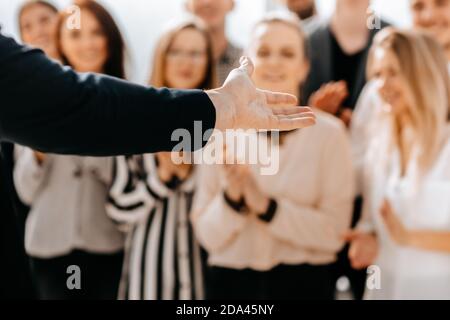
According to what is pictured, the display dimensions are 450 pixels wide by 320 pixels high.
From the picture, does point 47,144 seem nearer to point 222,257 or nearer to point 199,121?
point 199,121

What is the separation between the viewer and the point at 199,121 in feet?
2.75

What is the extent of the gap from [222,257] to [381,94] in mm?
514

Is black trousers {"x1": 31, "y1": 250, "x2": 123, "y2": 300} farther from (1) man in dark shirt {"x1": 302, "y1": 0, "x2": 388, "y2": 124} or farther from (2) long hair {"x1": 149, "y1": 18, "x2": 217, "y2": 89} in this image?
(1) man in dark shirt {"x1": 302, "y1": 0, "x2": 388, "y2": 124}

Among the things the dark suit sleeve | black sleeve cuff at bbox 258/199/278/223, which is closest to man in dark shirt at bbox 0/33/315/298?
the dark suit sleeve

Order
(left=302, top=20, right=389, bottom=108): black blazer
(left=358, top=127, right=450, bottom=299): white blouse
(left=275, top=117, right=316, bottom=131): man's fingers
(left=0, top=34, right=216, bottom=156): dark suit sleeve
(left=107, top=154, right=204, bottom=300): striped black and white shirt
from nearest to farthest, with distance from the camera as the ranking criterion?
(left=0, top=34, right=216, bottom=156): dark suit sleeve, (left=275, top=117, right=316, bottom=131): man's fingers, (left=358, top=127, right=450, bottom=299): white blouse, (left=107, top=154, right=204, bottom=300): striped black and white shirt, (left=302, top=20, right=389, bottom=108): black blazer

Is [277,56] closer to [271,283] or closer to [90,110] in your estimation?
[271,283]

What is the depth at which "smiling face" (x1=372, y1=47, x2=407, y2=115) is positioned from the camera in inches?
67.0

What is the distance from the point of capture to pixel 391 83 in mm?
1712

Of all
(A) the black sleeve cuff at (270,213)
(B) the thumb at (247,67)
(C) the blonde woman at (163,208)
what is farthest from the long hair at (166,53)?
(B) the thumb at (247,67)

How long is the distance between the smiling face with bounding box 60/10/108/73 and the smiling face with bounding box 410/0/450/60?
79cm

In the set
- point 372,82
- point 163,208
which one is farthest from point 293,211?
point 372,82

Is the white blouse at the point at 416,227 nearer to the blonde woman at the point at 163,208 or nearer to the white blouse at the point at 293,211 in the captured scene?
the white blouse at the point at 293,211

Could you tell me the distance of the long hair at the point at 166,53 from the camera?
1.78 metres

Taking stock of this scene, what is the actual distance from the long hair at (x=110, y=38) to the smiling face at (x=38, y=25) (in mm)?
143
